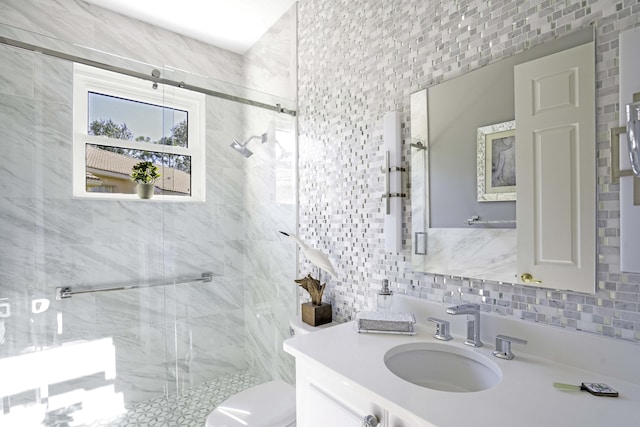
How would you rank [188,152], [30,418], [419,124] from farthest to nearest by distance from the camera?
[188,152], [30,418], [419,124]

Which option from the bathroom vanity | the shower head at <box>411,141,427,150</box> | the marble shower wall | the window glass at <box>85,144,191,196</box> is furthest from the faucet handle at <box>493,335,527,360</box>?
the window glass at <box>85,144,191,196</box>

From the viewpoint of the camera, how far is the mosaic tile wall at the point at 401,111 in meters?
0.90

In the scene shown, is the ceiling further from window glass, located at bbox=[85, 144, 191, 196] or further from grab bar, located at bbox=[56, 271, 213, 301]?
grab bar, located at bbox=[56, 271, 213, 301]

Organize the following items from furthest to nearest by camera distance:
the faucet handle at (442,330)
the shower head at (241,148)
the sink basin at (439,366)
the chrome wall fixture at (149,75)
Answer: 1. the shower head at (241,148)
2. the chrome wall fixture at (149,75)
3. the faucet handle at (442,330)
4. the sink basin at (439,366)

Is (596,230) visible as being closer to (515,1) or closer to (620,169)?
(620,169)

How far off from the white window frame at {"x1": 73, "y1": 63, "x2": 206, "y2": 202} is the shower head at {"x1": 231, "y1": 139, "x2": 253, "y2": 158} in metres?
0.18

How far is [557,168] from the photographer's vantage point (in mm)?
988

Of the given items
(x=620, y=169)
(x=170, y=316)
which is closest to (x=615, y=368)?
(x=620, y=169)

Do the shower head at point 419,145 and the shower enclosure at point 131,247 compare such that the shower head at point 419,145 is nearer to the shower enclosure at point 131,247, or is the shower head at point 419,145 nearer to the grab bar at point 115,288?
the shower enclosure at point 131,247

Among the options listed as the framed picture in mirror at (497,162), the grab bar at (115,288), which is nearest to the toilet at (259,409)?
the grab bar at (115,288)

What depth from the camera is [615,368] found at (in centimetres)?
87

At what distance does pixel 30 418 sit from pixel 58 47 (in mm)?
1945

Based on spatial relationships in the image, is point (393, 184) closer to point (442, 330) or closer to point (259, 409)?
point (442, 330)

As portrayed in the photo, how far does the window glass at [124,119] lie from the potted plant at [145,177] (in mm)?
170
